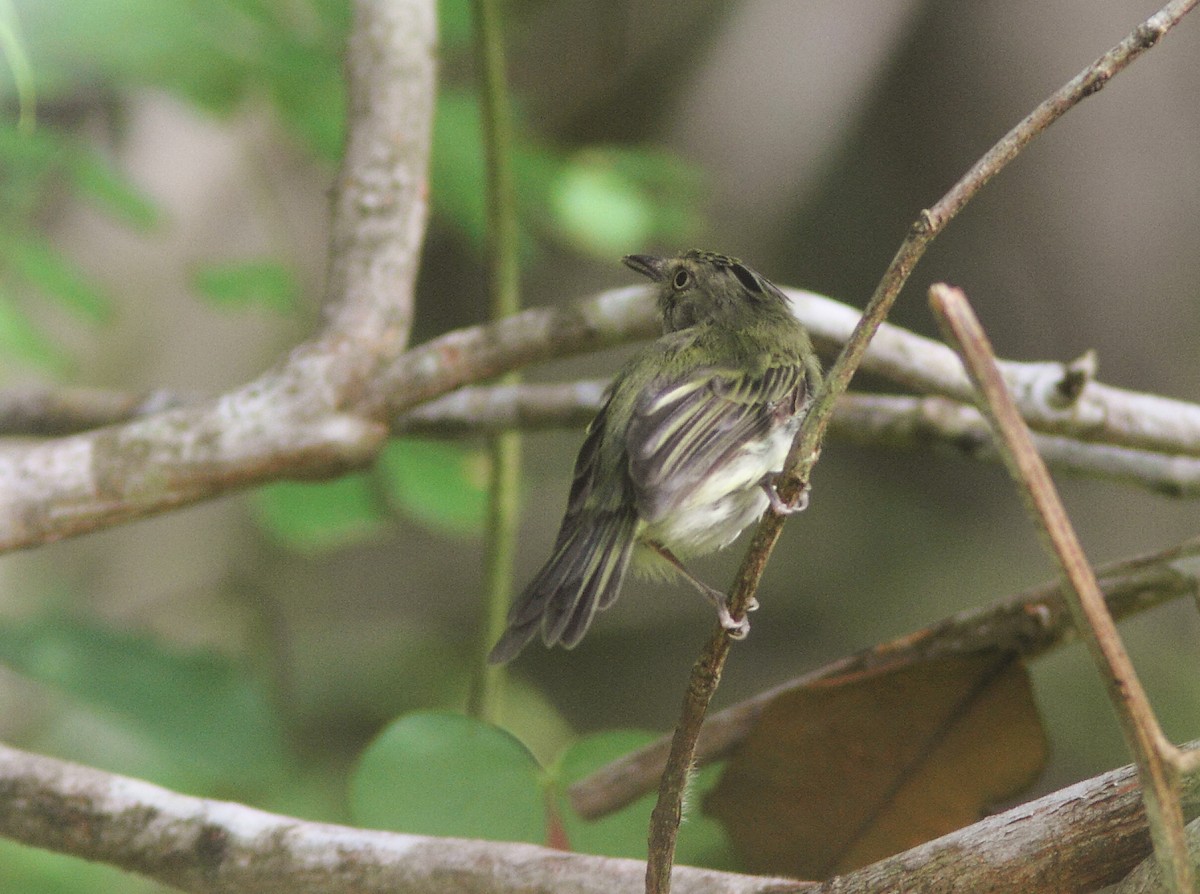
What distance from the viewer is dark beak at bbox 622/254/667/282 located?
2.64m

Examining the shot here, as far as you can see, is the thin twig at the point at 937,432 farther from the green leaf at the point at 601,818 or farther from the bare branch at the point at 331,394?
the green leaf at the point at 601,818

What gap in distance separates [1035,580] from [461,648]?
9.38 feet

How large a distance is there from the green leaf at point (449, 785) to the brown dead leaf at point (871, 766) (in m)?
0.35

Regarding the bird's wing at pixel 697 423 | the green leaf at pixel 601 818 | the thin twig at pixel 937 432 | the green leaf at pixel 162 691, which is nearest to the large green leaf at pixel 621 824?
the green leaf at pixel 601 818

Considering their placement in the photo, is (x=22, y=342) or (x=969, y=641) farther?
(x=22, y=342)

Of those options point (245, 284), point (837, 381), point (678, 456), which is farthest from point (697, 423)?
point (245, 284)

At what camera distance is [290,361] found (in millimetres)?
2531

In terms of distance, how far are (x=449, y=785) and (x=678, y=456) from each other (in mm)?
740

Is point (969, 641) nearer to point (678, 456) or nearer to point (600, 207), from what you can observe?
point (678, 456)

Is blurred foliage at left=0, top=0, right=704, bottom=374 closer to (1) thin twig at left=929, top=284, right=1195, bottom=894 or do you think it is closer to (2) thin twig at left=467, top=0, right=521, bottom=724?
(2) thin twig at left=467, top=0, right=521, bottom=724

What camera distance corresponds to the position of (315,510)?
3.51 metres

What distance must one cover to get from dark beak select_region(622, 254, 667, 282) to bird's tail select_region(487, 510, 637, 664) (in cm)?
81

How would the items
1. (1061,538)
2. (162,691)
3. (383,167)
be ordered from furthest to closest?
(162,691) < (383,167) < (1061,538)

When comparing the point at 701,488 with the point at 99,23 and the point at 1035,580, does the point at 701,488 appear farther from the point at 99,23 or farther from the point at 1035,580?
the point at 1035,580
